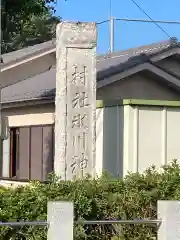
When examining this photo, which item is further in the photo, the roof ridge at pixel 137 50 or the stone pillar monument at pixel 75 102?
the roof ridge at pixel 137 50

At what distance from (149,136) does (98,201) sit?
17.4 feet

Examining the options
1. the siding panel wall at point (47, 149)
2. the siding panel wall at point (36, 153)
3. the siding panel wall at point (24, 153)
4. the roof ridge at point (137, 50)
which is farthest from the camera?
the siding panel wall at point (24, 153)

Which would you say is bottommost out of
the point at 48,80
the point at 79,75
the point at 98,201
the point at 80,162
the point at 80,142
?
the point at 98,201

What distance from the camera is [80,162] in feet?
47.3

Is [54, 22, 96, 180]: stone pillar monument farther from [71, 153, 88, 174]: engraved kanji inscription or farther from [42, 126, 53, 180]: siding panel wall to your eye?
[42, 126, 53, 180]: siding panel wall

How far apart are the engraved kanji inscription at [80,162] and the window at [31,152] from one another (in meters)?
5.79

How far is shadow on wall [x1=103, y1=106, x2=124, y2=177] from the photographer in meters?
14.9

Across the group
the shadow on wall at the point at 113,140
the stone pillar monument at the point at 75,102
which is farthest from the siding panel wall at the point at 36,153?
the stone pillar monument at the point at 75,102

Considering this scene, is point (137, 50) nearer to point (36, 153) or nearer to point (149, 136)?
point (36, 153)

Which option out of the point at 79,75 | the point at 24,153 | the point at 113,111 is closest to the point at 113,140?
the point at 113,111

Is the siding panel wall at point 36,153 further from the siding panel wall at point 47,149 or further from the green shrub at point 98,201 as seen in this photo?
the green shrub at point 98,201

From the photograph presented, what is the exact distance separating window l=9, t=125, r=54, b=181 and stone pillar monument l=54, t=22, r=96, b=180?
229 inches

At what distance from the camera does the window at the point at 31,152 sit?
20891 millimetres

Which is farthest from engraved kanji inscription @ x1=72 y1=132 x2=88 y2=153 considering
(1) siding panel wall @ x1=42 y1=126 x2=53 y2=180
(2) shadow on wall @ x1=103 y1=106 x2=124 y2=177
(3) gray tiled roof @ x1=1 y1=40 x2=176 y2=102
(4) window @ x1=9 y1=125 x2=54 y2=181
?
(1) siding panel wall @ x1=42 y1=126 x2=53 y2=180
